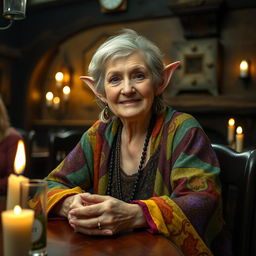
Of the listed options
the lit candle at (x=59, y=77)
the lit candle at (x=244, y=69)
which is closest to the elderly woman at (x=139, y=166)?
the lit candle at (x=244, y=69)

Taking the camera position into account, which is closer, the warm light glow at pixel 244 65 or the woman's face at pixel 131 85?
the woman's face at pixel 131 85

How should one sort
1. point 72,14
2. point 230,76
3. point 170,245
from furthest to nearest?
point 72,14 → point 230,76 → point 170,245

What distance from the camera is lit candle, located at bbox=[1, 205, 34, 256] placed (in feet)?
2.31

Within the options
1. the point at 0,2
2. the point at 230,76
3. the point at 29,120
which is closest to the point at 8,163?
the point at 230,76

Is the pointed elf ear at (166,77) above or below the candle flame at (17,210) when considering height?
above

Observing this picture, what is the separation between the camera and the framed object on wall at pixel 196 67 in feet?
17.1

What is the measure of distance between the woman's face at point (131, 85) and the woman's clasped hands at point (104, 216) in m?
0.52

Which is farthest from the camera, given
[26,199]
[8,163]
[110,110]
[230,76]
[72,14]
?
[72,14]

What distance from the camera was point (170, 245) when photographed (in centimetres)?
108

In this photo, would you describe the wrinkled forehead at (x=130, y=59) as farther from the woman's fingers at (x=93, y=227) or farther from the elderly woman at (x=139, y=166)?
the woman's fingers at (x=93, y=227)

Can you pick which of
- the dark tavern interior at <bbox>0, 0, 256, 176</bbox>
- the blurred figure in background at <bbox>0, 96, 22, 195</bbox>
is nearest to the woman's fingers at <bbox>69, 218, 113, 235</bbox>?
the blurred figure in background at <bbox>0, 96, 22, 195</bbox>

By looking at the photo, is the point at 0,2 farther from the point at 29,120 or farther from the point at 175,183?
the point at 175,183

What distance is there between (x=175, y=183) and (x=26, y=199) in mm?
790

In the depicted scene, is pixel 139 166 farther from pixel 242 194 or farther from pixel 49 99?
pixel 49 99
